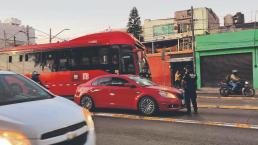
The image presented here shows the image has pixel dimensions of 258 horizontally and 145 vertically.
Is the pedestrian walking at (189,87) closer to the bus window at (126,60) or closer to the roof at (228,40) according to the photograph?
the bus window at (126,60)

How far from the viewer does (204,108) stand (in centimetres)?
1539

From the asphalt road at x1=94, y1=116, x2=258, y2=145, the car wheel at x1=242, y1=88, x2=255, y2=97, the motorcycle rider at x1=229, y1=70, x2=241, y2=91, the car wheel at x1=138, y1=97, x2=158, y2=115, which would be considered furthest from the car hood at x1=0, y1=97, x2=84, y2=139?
the car wheel at x1=242, y1=88, x2=255, y2=97

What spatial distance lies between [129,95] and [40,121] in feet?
30.8

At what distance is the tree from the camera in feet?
277

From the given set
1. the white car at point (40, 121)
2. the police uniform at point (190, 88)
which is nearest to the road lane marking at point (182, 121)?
the police uniform at point (190, 88)

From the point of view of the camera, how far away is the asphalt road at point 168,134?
8.66 metres

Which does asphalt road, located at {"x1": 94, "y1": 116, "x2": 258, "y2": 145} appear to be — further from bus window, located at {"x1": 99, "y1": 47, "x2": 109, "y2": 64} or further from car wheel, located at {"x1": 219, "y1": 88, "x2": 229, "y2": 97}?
car wheel, located at {"x1": 219, "y1": 88, "x2": 229, "y2": 97}

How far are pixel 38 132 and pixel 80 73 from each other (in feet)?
57.0

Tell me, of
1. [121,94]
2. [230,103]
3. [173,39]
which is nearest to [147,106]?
[121,94]

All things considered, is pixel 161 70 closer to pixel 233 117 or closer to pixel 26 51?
pixel 26 51

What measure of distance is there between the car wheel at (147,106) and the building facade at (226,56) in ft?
79.3

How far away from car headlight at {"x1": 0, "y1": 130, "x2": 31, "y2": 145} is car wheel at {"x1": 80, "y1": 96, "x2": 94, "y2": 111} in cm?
1055

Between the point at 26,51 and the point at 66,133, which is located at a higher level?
the point at 26,51

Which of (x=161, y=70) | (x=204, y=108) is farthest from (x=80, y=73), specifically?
(x=161, y=70)
